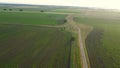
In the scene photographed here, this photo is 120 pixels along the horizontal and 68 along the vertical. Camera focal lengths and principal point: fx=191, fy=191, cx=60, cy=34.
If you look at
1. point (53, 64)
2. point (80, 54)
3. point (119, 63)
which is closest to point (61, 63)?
point (53, 64)

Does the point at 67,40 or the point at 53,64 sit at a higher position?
the point at 67,40

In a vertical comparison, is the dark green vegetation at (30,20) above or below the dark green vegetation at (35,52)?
above

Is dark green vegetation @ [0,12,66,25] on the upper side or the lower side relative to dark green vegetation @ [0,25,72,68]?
upper

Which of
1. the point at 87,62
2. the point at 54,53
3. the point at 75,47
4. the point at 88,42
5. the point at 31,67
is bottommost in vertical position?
the point at 31,67

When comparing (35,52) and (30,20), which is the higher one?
(30,20)

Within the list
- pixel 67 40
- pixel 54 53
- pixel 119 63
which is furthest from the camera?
pixel 67 40

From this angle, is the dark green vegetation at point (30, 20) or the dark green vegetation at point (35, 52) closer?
the dark green vegetation at point (35, 52)

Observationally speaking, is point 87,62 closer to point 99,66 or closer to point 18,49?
point 99,66

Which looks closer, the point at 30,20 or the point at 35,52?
the point at 35,52

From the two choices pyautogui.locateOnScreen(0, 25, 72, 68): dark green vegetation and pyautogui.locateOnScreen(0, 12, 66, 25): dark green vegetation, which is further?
pyautogui.locateOnScreen(0, 12, 66, 25): dark green vegetation

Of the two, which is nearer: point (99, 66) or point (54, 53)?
point (99, 66)

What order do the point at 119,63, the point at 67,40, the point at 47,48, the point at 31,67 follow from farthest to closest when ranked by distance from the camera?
the point at 67,40, the point at 47,48, the point at 119,63, the point at 31,67
